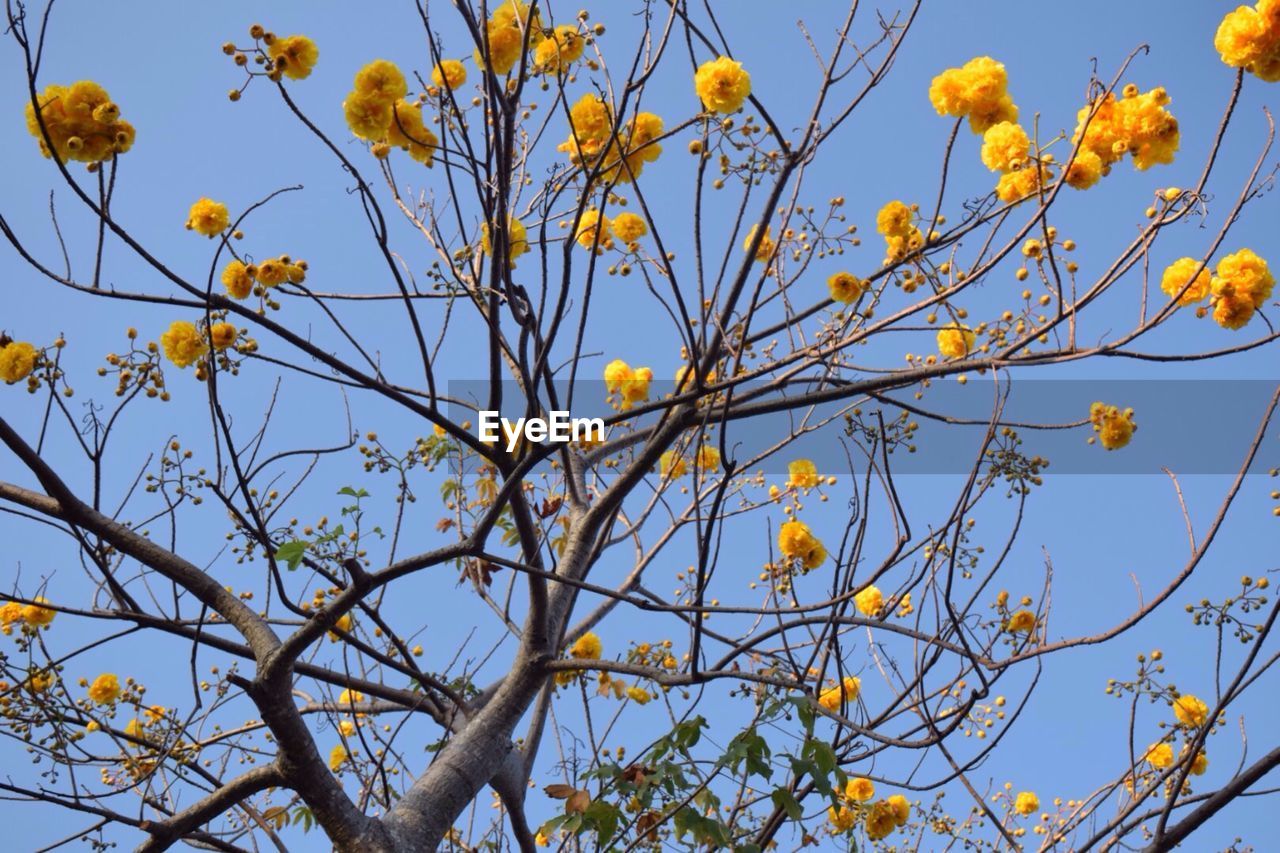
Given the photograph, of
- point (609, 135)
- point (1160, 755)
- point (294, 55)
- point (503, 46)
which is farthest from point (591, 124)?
point (1160, 755)

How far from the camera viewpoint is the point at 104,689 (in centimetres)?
359

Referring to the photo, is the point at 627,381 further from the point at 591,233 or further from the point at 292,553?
the point at 292,553

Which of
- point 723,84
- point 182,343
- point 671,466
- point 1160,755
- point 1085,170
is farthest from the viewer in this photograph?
point 671,466

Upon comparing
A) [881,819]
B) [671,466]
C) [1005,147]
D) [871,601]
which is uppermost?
[671,466]

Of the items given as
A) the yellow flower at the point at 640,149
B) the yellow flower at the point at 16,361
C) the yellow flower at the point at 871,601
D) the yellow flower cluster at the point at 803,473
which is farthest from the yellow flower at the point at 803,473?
the yellow flower at the point at 16,361

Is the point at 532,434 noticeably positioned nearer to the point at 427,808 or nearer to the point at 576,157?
the point at 576,157

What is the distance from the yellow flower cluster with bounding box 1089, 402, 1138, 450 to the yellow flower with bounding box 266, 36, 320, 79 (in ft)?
6.99

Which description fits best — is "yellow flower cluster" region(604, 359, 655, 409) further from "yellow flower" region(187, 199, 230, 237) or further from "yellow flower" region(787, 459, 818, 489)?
"yellow flower" region(187, 199, 230, 237)

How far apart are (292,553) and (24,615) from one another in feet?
5.15

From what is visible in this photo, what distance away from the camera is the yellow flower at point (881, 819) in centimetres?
332

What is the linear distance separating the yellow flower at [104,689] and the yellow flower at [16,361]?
49.9 inches

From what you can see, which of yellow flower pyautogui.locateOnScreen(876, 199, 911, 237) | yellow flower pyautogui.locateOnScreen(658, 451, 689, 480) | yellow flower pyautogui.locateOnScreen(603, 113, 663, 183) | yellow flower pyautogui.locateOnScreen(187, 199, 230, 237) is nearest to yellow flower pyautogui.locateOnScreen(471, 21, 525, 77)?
yellow flower pyautogui.locateOnScreen(603, 113, 663, 183)

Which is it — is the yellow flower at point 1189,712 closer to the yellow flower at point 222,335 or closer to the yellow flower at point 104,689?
the yellow flower at point 222,335

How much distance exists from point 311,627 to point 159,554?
0.55 metres
